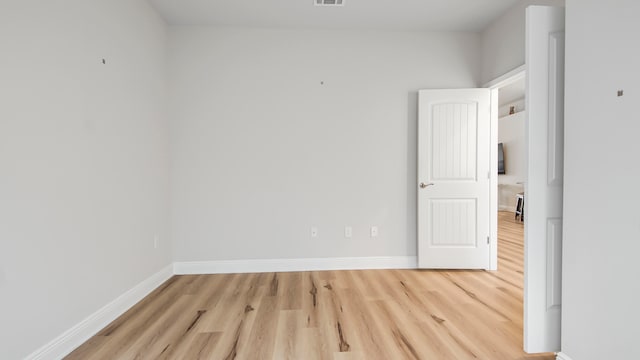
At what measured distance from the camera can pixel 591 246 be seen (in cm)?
147

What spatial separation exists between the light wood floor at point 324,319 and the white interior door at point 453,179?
0.26 meters

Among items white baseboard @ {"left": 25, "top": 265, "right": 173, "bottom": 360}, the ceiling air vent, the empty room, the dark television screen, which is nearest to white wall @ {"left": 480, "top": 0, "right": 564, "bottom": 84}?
the empty room

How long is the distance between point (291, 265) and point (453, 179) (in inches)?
83.2

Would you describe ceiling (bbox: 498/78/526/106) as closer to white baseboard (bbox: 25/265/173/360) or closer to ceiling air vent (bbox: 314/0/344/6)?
ceiling air vent (bbox: 314/0/344/6)

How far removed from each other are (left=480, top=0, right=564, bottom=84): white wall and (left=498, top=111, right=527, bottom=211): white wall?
5.04m

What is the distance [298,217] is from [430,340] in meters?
1.86

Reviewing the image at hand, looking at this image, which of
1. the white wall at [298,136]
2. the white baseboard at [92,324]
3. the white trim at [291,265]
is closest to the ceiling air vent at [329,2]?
the white wall at [298,136]

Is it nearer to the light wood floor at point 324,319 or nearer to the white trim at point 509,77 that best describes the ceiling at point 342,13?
the white trim at point 509,77

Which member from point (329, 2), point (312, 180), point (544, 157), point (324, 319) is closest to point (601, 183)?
point (544, 157)

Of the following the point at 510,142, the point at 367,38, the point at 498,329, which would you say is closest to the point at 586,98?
the point at 498,329

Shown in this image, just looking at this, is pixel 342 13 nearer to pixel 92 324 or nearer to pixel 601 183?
pixel 601 183

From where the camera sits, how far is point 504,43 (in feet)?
10.1

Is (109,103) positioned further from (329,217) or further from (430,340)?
(430,340)

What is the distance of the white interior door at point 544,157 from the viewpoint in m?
1.68
